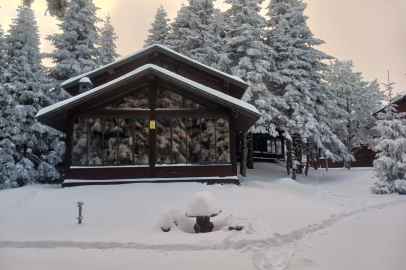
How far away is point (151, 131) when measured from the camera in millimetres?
13062

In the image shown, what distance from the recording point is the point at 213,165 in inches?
519

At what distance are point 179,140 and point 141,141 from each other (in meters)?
1.82

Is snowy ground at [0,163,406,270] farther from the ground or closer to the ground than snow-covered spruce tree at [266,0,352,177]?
closer to the ground

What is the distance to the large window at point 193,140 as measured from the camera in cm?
1316

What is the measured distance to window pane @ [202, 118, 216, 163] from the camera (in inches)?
525

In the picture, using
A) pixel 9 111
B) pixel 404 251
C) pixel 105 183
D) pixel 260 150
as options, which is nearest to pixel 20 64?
pixel 9 111

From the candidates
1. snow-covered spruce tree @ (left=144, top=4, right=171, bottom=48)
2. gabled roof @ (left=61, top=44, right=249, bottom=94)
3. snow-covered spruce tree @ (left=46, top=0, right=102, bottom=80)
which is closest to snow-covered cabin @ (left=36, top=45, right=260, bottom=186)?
gabled roof @ (left=61, top=44, right=249, bottom=94)

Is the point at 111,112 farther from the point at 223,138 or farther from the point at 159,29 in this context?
the point at 159,29

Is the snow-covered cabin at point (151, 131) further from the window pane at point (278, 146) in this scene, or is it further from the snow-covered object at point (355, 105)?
the snow-covered object at point (355, 105)

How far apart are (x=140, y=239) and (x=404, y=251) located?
5.55 meters

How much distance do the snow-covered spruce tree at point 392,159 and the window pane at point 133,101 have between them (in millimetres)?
12136

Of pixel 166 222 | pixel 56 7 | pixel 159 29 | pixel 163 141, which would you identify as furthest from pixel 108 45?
pixel 56 7

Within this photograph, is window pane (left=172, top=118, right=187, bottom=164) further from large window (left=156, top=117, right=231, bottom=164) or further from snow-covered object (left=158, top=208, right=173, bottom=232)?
snow-covered object (left=158, top=208, right=173, bottom=232)

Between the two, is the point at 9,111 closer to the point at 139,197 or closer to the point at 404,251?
the point at 139,197
